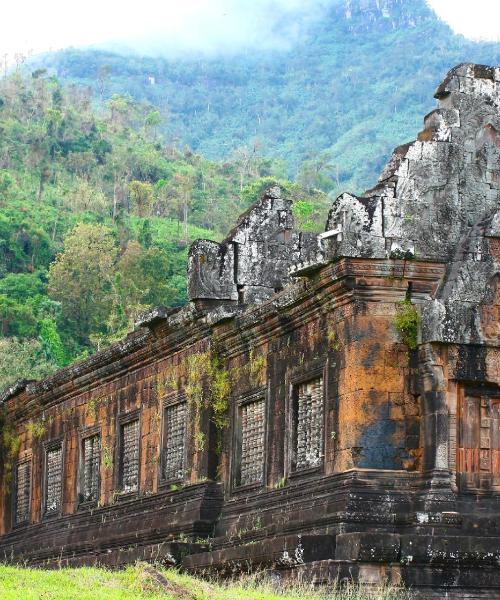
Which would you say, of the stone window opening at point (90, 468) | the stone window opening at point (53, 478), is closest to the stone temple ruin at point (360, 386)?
the stone window opening at point (90, 468)

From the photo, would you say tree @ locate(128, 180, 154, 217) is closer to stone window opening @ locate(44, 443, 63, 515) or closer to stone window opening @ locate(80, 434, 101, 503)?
stone window opening @ locate(44, 443, 63, 515)

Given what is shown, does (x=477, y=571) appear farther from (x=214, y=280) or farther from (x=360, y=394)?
A: (x=214, y=280)

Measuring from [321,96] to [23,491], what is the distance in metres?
151

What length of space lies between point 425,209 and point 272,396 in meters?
3.46

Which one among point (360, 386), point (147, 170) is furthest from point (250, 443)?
point (147, 170)

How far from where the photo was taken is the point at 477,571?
14.5 meters

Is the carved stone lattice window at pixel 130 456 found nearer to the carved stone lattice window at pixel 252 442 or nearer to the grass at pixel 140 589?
the carved stone lattice window at pixel 252 442

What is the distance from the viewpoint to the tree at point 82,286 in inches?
2520

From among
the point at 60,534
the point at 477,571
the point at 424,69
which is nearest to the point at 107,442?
the point at 60,534

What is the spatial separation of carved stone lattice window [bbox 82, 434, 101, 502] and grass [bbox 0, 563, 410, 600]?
8956 mm

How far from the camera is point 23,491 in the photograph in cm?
2853

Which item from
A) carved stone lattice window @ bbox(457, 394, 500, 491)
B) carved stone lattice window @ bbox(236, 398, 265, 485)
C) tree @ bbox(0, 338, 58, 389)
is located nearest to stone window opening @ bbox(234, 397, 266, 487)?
carved stone lattice window @ bbox(236, 398, 265, 485)

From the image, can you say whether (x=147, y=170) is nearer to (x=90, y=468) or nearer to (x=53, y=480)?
(x=53, y=480)

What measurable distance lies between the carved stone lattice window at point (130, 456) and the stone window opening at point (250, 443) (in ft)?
12.3
